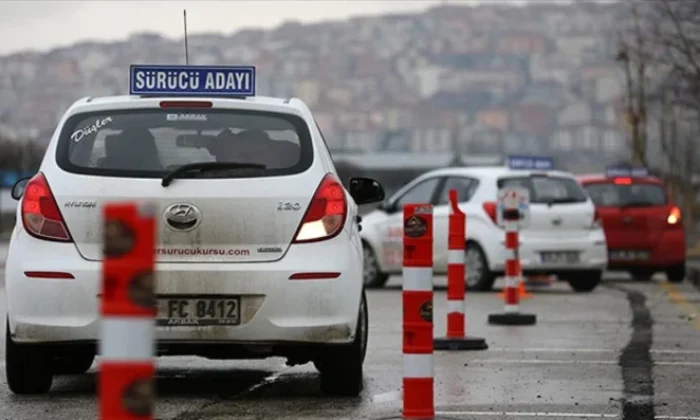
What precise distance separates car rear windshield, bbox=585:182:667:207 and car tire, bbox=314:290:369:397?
16413 mm

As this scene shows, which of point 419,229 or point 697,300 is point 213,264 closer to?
point 419,229

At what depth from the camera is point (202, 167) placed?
9.86 meters

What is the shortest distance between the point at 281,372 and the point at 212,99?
205 cm

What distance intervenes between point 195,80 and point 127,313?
6.06m

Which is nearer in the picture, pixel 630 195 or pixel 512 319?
pixel 512 319

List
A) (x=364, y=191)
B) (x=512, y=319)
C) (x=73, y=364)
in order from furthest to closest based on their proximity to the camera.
→ (x=512, y=319) → (x=364, y=191) → (x=73, y=364)

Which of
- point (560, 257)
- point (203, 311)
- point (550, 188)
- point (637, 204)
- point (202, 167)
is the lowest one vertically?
point (637, 204)

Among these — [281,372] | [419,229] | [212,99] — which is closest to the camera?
[419,229]

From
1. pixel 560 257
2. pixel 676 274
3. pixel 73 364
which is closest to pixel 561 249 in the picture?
pixel 560 257

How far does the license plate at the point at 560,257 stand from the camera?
2261 cm

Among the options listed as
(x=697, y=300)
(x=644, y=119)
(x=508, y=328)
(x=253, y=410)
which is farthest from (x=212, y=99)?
(x=644, y=119)

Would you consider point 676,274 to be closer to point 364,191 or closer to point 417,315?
point 364,191

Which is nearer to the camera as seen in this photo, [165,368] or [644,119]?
[165,368]

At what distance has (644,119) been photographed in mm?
55594
